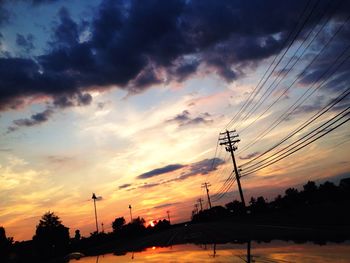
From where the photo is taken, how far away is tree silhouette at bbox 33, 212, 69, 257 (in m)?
71.0

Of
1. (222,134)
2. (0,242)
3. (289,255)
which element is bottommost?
(289,255)

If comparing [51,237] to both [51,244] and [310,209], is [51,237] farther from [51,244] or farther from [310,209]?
[310,209]

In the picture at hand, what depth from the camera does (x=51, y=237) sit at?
308ft

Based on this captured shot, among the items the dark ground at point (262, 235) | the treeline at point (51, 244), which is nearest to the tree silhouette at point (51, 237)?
the treeline at point (51, 244)

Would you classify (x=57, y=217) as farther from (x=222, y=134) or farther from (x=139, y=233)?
(x=222, y=134)

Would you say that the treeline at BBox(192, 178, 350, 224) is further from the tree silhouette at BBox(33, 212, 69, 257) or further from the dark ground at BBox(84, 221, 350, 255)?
the tree silhouette at BBox(33, 212, 69, 257)

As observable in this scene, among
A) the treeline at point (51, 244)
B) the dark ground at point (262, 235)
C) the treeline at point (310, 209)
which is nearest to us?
the dark ground at point (262, 235)

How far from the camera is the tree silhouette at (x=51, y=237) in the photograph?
7096cm

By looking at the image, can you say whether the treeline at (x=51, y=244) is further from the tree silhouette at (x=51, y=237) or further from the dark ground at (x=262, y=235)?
the dark ground at (x=262, y=235)

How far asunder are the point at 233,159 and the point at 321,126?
42.4 meters

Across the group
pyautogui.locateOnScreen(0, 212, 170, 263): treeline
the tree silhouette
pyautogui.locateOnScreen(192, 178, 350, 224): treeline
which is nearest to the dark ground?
pyautogui.locateOnScreen(192, 178, 350, 224): treeline

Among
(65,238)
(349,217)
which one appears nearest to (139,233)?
(65,238)

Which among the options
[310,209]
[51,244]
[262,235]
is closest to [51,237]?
[51,244]

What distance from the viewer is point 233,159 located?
224 feet
